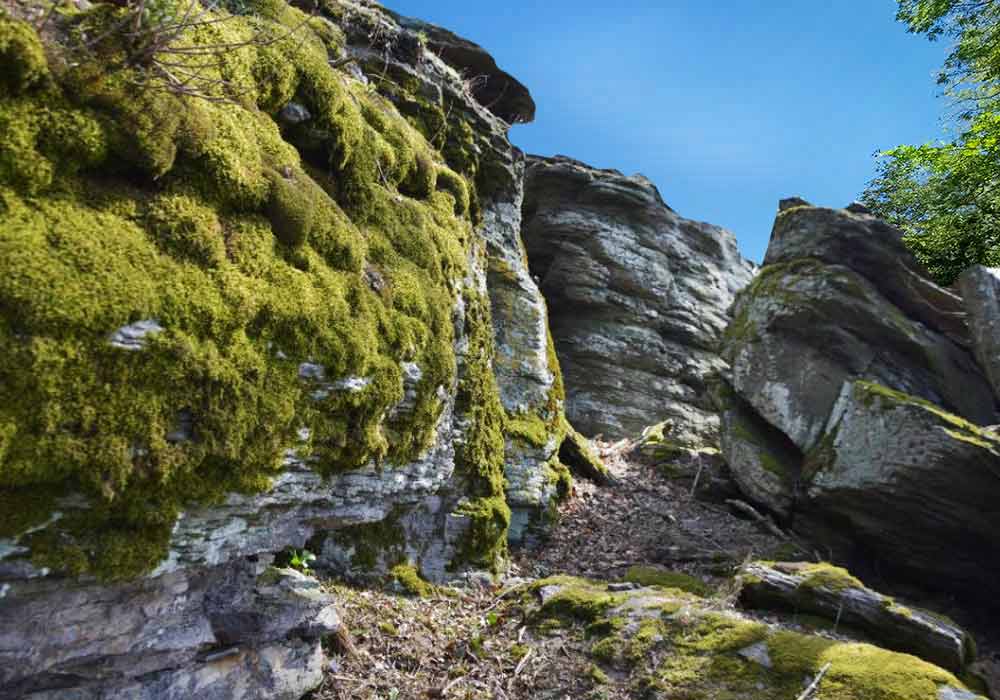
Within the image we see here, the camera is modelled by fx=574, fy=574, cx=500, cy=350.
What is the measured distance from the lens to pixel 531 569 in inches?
365

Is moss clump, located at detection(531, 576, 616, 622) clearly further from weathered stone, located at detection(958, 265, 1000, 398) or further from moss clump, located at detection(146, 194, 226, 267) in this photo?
weathered stone, located at detection(958, 265, 1000, 398)

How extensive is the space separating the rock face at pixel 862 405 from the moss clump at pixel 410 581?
7.93 m

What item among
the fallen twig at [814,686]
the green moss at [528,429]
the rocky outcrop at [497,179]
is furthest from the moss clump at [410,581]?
the fallen twig at [814,686]

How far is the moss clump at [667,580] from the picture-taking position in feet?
26.9

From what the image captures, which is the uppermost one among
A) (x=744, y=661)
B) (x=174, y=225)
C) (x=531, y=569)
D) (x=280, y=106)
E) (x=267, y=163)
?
(x=280, y=106)

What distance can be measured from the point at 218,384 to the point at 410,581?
13.9ft

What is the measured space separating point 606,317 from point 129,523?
59.6 feet

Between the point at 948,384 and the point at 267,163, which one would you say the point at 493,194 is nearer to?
the point at 267,163

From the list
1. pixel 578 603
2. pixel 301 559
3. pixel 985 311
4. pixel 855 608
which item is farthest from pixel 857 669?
pixel 985 311

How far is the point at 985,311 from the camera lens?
10.9 m

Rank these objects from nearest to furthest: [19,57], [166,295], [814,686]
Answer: [19,57] < [166,295] < [814,686]

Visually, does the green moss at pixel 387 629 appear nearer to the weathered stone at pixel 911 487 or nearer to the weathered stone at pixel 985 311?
the weathered stone at pixel 911 487

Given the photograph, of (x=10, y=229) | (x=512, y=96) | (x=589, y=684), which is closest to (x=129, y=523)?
(x=10, y=229)

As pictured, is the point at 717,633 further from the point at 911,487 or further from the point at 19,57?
the point at 19,57
